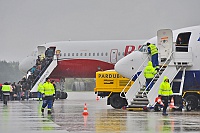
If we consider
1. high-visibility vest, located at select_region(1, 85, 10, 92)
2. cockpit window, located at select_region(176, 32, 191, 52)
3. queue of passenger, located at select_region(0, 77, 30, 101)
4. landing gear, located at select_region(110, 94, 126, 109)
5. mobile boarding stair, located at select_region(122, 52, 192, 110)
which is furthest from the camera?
queue of passenger, located at select_region(0, 77, 30, 101)

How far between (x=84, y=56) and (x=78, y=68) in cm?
136

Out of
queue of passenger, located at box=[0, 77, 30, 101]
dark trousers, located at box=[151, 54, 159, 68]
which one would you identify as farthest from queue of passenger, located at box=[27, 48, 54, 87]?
dark trousers, located at box=[151, 54, 159, 68]

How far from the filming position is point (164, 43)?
101 ft

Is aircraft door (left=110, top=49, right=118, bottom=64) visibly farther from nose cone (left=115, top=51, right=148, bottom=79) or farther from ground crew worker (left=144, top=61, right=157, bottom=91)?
ground crew worker (left=144, top=61, right=157, bottom=91)

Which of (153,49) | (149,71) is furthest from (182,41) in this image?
(149,71)

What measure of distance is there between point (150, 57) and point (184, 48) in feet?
6.77

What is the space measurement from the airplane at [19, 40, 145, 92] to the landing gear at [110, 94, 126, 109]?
14.7 metres

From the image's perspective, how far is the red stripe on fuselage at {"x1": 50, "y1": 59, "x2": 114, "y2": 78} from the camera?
1914 inches

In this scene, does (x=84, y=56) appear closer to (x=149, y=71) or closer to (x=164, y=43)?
(x=164, y=43)

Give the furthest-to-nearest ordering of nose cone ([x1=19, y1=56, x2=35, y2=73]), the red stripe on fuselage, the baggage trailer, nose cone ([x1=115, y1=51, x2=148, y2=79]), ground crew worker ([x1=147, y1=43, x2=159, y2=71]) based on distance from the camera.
Answer: 1. nose cone ([x1=19, y1=56, x2=35, y2=73])
2. the red stripe on fuselage
3. the baggage trailer
4. nose cone ([x1=115, y1=51, x2=148, y2=79])
5. ground crew worker ([x1=147, y1=43, x2=159, y2=71])

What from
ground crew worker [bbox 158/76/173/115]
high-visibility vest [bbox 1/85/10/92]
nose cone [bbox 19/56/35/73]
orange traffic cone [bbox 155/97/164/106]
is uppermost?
A: nose cone [bbox 19/56/35/73]

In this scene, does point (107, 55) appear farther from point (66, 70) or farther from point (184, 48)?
point (184, 48)

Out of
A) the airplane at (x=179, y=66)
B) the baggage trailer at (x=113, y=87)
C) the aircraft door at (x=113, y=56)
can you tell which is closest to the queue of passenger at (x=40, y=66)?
the aircraft door at (x=113, y=56)

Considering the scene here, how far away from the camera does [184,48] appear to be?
30.6m
